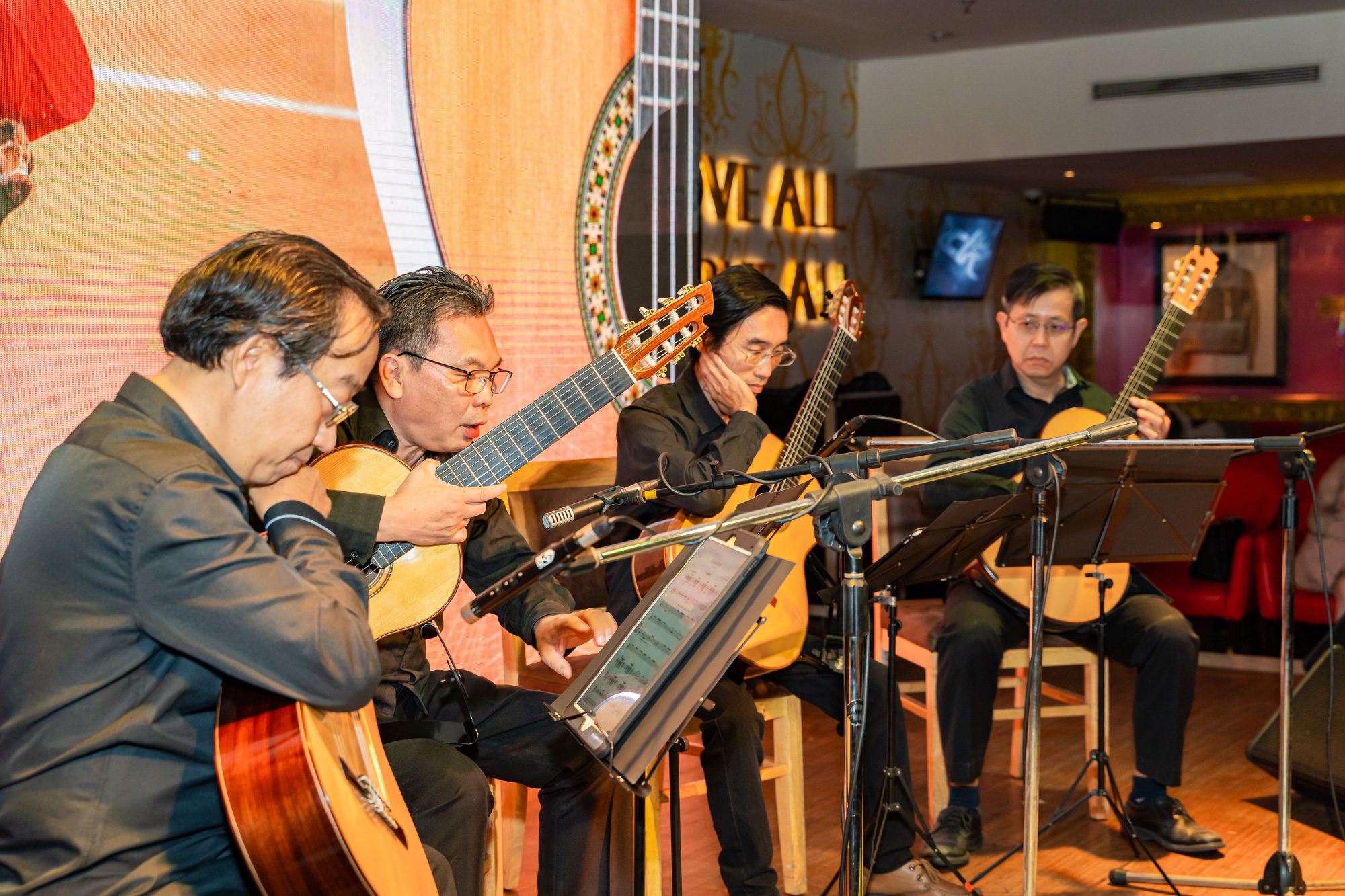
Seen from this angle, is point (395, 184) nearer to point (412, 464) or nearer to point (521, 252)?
point (521, 252)

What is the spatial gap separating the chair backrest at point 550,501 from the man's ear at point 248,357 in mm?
1370

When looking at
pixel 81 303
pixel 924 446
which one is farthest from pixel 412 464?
pixel 924 446

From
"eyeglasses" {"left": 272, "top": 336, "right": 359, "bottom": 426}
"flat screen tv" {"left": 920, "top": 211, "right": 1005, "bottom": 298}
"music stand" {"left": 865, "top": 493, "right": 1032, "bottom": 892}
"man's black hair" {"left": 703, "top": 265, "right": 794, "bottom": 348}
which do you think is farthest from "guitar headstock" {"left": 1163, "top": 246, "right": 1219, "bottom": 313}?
"flat screen tv" {"left": 920, "top": 211, "right": 1005, "bottom": 298}

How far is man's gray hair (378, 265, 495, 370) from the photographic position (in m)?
2.07

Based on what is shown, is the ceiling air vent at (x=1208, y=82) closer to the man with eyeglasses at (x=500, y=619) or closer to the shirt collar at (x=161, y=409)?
the man with eyeglasses at (x=500, y=619)

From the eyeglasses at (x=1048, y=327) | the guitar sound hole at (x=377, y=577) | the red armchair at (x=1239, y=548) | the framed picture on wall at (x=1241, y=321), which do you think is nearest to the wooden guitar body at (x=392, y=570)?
the guitar sound hole at (x=377, y=577)

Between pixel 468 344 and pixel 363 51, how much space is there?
3.74ft

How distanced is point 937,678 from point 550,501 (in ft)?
3.80

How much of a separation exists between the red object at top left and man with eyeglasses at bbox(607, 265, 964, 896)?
1.34 metres

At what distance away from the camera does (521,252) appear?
3188 mm

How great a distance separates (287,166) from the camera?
2.65 m

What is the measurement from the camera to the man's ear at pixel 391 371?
6.80 feet

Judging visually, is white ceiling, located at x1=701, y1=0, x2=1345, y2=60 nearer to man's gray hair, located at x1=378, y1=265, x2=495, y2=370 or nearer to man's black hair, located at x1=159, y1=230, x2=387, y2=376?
man's gray hair, located at x1=378, y1=265, x2=495, y2=370

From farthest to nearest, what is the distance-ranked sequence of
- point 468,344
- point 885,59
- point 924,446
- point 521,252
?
point 885,59, point 521,252, point 468,344, point 924,446
